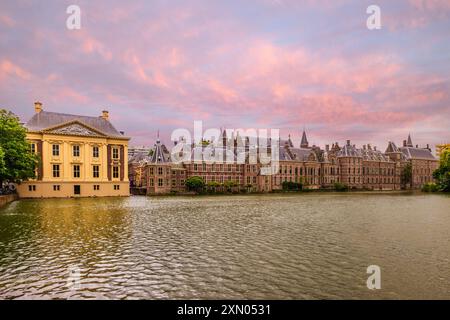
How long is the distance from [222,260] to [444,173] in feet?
279

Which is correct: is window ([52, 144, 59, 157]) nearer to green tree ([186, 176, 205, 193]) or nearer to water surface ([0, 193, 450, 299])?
green tree ([186, 176, 205, 193])

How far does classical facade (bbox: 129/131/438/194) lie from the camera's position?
80.9 metres

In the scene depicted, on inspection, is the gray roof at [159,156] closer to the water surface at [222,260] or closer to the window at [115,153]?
the window at [115,153]

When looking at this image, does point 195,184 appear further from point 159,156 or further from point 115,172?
point 115,172

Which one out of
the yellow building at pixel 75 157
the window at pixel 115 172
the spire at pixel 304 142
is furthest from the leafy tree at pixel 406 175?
the window at pixel 115 172

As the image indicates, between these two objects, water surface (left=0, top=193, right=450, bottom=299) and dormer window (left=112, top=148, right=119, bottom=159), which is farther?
dormer window (left=112, top=148, right=119, bottom=159)

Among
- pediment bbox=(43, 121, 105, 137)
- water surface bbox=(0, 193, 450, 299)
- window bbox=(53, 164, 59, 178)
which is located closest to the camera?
water surface bbox=(0, 193, 450, 299)

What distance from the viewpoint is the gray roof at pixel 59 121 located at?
61.6 meters

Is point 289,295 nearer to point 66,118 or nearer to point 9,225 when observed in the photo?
point 9,225

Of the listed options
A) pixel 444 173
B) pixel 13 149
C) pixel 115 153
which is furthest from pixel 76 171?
pixel 444 173

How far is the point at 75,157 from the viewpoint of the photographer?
210 feet

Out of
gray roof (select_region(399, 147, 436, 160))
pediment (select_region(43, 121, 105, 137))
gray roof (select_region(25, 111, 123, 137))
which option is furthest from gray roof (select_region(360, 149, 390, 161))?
pediment (select_region(43, 121, 105, 137))

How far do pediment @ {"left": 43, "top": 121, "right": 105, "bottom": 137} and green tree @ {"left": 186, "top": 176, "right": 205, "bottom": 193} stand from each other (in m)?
22.5

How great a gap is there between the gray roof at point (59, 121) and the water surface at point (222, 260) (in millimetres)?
44166
